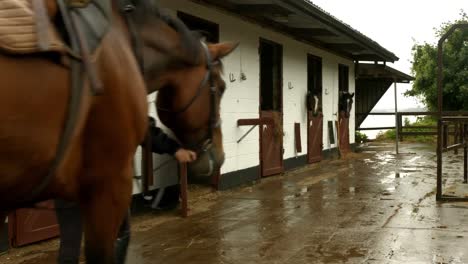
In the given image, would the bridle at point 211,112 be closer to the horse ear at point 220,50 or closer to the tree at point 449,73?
the horse ear at point 220,50

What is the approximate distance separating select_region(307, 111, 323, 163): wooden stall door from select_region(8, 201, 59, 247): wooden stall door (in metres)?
8.24

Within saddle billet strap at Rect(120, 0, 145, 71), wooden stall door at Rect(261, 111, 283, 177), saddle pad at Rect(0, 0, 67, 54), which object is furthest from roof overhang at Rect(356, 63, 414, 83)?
saddle pad at Rect(0, 0, 67, 54)

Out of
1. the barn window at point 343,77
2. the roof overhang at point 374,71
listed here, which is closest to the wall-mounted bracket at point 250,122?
the barn window at point 343,77

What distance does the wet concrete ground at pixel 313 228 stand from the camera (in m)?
4.81

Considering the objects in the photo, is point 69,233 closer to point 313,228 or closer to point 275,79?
point 313,228

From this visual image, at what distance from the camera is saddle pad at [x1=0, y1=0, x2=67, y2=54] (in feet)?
5.05

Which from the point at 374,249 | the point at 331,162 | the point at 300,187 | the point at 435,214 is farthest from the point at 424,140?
the point at 374,249

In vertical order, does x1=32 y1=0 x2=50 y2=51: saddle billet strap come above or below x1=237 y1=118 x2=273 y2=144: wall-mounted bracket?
above

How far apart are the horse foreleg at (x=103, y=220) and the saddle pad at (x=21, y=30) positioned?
52cm

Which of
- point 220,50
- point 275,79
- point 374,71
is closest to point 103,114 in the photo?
point 220,50

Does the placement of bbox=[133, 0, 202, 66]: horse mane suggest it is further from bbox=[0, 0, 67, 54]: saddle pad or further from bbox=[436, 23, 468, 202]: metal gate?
bbox=[436, 23, 468, 202]: metal gate

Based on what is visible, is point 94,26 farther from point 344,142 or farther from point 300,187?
point 344,142

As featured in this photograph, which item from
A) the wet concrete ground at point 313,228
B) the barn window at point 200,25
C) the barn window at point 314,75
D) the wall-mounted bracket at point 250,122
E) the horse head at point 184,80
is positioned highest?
the barn window at point 200,25

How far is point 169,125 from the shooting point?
2551 mm
